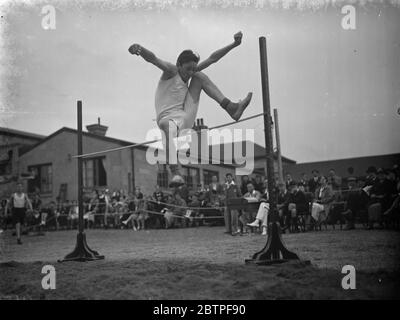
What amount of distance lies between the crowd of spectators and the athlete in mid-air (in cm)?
114

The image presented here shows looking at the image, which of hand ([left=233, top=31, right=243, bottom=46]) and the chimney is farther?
the chimney

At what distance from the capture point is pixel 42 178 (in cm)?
2038

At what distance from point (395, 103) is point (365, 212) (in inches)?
181

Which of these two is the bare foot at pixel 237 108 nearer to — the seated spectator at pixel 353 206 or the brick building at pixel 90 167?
the seated spectator at pixel 353 206

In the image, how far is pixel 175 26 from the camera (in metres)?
4.89

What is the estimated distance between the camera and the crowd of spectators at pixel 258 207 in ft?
25.8

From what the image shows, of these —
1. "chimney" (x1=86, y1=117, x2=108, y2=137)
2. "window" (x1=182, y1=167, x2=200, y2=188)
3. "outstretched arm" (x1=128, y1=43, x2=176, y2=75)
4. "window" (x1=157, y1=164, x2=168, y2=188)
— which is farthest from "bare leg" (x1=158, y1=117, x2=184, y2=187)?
"chimney" (x1=86, y1=117, x2=108, y2=137)

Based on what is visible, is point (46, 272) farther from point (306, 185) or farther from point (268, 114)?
point (306, 185)

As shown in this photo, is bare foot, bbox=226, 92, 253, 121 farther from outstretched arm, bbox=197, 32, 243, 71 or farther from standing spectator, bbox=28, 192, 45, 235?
standing spectator, bbox=28, 192, 45, 235

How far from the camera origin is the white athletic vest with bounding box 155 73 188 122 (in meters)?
4.66

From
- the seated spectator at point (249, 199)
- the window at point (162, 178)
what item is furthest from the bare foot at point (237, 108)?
the window at point (162, 178)

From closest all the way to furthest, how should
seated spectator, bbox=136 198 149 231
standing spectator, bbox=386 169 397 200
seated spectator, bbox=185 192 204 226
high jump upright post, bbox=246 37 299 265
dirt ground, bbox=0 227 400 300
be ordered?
dirt ground, bbox=0 227 400 300 → high jump upright post, bbox=246 37 299 265 → standing spectator, bbox=386 169 397 200 → seated spectator, bbox=185 192 204 226 → seated spectator, bbox=136 198 149 231

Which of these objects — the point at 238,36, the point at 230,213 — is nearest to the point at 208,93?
the point at 238,36
